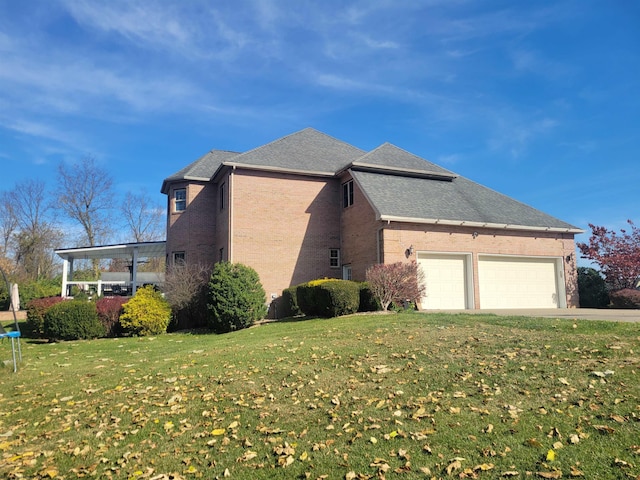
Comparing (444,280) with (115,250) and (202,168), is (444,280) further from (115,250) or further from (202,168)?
(115,250)

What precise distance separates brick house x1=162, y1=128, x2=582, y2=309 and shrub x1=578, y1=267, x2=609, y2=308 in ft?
2.38

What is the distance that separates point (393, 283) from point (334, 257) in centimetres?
594

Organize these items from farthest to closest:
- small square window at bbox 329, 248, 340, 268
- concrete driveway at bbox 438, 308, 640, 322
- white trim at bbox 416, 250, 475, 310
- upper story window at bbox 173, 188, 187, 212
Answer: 1. upper story window at bbox 173, 188, 187, 212
2. small square window at bbox 329, 248, 340, 268
3. white trim at bbox 416, 250, 475, 310
4. concrete driveway at bbox 438, 308, 640, 322

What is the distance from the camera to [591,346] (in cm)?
757

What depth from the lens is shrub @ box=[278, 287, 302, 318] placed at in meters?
18.7

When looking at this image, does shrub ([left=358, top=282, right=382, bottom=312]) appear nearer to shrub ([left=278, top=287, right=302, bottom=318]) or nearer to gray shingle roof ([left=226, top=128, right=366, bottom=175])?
shrub ([left=278, top=287, right=302, bottom=318])

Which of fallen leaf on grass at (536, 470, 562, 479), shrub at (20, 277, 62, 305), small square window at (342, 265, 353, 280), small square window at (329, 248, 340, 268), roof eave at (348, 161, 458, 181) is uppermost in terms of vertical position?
roof eave at (348, 161, 458, 181)

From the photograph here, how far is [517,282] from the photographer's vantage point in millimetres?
19594

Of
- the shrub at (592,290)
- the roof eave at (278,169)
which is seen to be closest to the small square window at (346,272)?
the roof eave at (278,169)

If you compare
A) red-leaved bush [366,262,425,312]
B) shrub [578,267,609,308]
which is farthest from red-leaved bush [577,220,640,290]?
red-leaved bush [366,262,425,312]

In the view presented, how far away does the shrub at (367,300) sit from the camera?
15.9m

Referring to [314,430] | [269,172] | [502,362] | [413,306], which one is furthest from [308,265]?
[314,430]

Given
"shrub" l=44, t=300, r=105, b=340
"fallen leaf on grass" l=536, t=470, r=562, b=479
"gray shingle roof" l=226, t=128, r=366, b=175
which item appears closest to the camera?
"fallen leaf on grass" l=536, t=470, r=562, b=479

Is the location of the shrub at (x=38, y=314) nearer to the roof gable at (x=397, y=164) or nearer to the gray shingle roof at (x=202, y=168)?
the gray shingle roof at (x=202, y=168)
